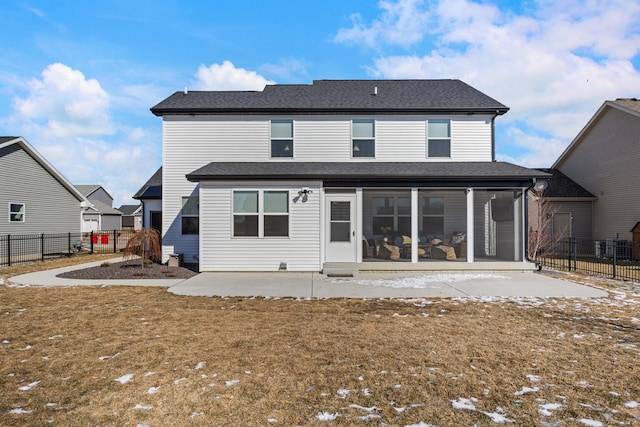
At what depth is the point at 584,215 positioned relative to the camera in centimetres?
2008

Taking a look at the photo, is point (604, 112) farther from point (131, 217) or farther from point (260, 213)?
point (131, 217)

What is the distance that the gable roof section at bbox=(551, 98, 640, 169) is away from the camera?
56.4 feet

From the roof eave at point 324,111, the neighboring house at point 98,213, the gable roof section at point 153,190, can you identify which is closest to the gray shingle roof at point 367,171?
the roof eave at point 324,111

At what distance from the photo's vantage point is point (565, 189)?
20.5 m

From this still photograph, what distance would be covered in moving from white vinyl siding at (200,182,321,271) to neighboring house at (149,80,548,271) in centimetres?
3

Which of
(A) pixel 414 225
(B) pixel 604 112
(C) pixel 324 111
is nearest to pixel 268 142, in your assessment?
(C) pixel 324 111

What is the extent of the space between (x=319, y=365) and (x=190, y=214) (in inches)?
422

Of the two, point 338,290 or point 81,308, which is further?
point 338,290

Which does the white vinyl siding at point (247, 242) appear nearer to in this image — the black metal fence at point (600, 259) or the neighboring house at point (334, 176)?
the neighboring house at point (334, 176)

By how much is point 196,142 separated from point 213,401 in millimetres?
11893

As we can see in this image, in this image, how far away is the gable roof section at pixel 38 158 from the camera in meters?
17.8

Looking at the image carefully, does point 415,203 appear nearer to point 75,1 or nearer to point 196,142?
point 196,142

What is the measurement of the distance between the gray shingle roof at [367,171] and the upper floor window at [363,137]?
29.3 inches

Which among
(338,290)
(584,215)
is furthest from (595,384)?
(584,215)
